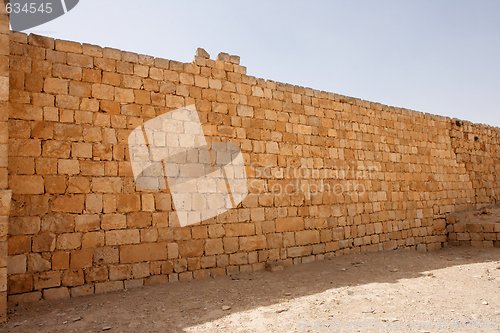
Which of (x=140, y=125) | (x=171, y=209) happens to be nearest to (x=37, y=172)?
(x=140, y=125)

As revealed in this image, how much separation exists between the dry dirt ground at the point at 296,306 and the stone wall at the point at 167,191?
53cm

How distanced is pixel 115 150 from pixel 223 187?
211cm

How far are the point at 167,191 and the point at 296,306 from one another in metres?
2.95

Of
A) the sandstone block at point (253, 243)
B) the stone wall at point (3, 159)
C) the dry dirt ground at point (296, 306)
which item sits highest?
the stone wall at point (3, 159)

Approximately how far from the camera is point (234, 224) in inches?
281

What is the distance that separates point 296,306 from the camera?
198 inches

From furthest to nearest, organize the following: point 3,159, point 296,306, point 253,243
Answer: point 253,243
point 296,306
point 3,159

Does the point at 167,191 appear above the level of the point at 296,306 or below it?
above

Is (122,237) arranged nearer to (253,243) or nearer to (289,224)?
(253,243)

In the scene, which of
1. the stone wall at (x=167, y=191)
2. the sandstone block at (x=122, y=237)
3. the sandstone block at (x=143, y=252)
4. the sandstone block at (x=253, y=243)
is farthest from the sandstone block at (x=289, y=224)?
the sandstone block at (x=122, y=237)

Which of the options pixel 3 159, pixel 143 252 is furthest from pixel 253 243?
pixel 3 159

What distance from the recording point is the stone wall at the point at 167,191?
18.1 ft

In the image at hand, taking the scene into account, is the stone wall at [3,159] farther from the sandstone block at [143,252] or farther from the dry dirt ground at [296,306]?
the sandstone block at [143,252]

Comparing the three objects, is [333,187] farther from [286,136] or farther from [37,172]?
[37,172]
